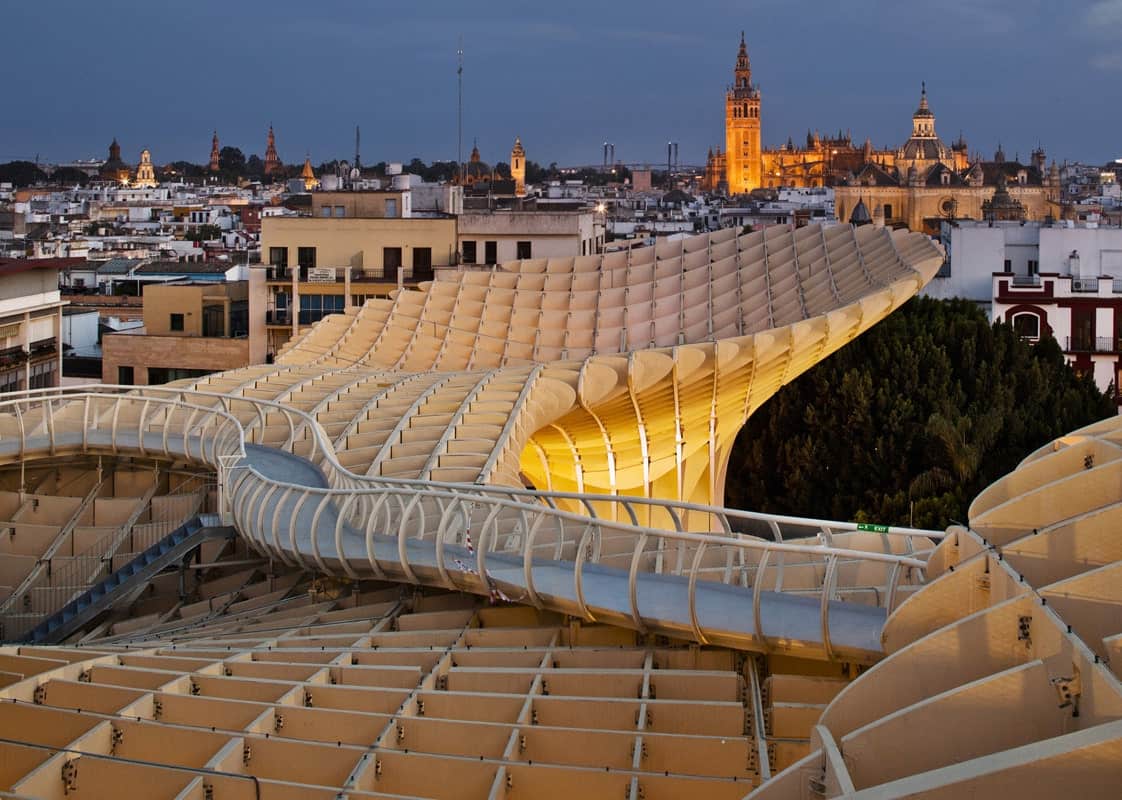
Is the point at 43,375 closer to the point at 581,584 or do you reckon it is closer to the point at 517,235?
the point at 517,235

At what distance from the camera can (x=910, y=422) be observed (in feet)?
140

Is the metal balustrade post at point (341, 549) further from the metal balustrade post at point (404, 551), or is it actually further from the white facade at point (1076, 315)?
the white facade at point (1076, 315)

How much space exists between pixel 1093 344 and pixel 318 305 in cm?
2697

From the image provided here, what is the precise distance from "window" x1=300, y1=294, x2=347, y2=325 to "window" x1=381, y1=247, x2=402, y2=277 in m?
2.15

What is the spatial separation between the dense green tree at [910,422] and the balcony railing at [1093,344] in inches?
462

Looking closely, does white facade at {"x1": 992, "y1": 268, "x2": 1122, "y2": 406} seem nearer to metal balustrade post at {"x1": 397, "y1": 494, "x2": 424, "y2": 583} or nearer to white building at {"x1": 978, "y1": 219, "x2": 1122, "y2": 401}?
white building at {"x1": 978, "y1": 219, "x2": 1122, "y2": 401}

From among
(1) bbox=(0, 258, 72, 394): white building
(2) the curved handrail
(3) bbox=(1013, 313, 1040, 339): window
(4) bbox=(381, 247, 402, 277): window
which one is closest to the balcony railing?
(3) bbox=(1013, 313, 1040, 339): window

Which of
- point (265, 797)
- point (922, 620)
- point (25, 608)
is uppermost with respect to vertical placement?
point (922, 620)

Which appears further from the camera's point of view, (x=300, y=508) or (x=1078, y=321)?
(x=1078, y=321)

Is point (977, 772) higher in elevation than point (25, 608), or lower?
higher

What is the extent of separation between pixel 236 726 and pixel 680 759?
341cm

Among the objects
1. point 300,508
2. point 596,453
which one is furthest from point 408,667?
point 596,453

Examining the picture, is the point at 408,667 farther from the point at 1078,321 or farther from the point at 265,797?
the point at 1078,321

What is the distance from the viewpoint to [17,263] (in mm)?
46125
